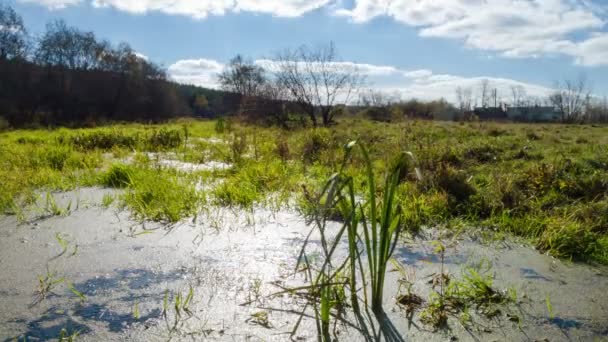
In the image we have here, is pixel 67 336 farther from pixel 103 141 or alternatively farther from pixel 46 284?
pixel 103 141

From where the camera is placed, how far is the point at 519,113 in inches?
1240

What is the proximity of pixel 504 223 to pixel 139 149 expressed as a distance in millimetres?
5001

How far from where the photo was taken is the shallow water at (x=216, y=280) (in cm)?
139

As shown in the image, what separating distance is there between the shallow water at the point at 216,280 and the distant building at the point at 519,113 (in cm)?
2496

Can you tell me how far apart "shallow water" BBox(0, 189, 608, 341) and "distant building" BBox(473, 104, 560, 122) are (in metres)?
25.0

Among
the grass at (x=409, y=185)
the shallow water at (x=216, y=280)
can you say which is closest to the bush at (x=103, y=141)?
the grass at (x=409, y=185)

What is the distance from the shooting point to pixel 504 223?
274cm

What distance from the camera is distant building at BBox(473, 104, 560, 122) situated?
26625mm

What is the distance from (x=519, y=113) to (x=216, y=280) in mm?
34167

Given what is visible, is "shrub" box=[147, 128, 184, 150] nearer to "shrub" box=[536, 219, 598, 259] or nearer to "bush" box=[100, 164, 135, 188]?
"bush" box=[100, 164, 135, 188]

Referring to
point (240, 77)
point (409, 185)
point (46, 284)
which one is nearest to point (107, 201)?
point (46, 284)

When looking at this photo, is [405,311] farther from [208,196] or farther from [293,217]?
[208,196]

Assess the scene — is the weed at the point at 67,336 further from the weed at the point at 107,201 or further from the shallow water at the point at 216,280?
the weed at the point at 107,201

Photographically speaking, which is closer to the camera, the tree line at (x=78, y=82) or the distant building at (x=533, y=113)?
the tree line at (x=78, y=82)
